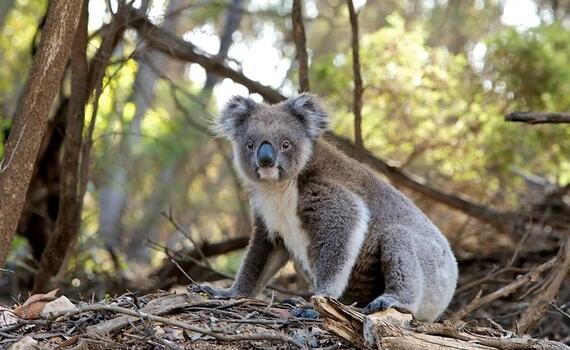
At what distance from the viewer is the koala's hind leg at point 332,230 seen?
5715mm

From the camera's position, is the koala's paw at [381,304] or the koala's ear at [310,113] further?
the koala's ear at [310,113]

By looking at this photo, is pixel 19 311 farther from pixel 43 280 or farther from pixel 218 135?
pixel 43 280

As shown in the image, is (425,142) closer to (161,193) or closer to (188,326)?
(188,326)

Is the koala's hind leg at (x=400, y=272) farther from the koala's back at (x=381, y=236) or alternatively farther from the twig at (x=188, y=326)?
the twig at (x=188, y=326)

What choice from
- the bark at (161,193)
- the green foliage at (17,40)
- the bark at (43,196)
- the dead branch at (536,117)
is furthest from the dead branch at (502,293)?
the bark at (161,193)

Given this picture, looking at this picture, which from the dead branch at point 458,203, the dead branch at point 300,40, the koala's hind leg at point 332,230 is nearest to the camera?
the koala's hind leg at point 332,230

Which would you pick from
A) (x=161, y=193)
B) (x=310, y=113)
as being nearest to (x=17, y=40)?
(x=161, y=193)

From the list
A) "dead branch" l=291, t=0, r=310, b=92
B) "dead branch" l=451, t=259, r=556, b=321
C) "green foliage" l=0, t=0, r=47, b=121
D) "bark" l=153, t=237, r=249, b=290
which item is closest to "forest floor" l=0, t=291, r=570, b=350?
"dead branch" l=451, t=259, r=556, b=321

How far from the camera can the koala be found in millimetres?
5770

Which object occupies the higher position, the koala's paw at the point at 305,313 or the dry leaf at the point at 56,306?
the dry leaf at the point at 56,306

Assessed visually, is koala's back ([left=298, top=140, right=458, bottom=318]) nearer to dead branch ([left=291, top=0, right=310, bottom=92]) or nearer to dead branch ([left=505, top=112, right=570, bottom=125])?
dead branch ([left=505, top=112, right=570, bottom=125])

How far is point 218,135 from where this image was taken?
679 centimetres

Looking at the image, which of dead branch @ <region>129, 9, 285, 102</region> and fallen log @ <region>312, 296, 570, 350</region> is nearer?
fallen log @ <region>312, 296, 570, 350</region>

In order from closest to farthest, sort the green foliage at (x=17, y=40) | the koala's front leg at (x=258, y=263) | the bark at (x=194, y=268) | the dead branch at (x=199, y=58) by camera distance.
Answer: the koala's front leg at (x=258, y=263) < the dead branch at (x=199, y=58) < the bark at (x=194, y=268) < the green foliage at (x=17, y=40)
